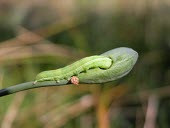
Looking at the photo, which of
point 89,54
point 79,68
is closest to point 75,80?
point 79,68

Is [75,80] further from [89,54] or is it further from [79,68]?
[89,54]

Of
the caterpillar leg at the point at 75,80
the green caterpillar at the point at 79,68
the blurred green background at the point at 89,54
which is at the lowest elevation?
the blurred green background at the point at 89,54

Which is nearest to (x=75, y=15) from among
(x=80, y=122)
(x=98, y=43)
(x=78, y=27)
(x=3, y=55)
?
(x=78, y=27)

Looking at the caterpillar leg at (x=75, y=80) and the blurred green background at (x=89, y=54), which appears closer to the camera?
the caterpillar leg at (x=75, y=80)

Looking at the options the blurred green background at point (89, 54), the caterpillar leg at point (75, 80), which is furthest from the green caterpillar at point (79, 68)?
the blurred green background at point (89, 54)

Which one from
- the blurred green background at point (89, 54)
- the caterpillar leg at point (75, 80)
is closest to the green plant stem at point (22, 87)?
the caterpillar leg at point (75, 80)

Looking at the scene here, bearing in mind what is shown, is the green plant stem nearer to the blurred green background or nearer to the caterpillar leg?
the caterpillar leg

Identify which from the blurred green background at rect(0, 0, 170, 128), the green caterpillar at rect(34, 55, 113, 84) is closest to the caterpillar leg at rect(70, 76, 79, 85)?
the green caterpillar at rect(34, 55, 113, 84)

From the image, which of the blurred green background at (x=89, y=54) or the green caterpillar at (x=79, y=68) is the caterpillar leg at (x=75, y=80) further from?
the blurred green background at (x=89, y=54)

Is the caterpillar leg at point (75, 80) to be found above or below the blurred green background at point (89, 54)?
above
